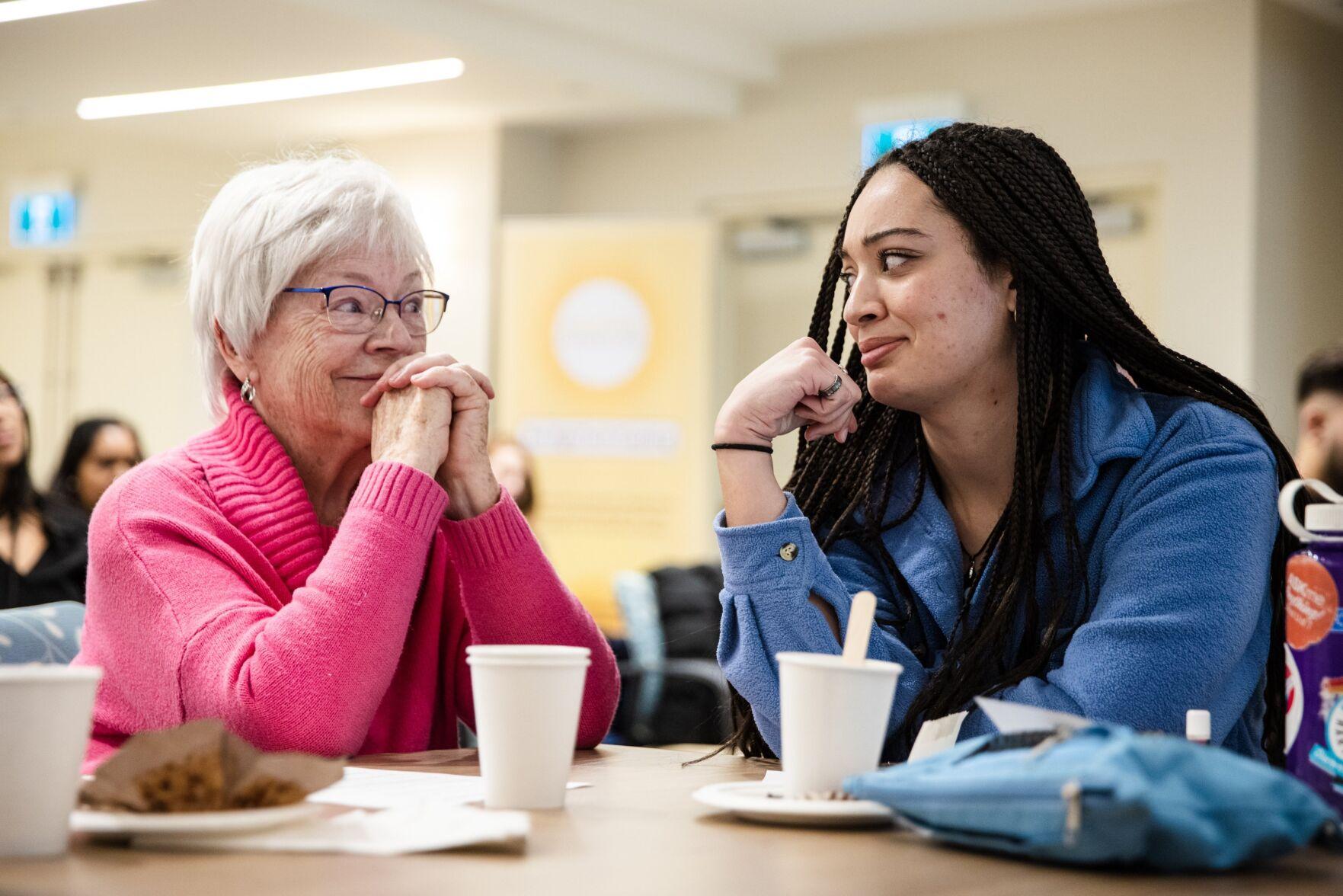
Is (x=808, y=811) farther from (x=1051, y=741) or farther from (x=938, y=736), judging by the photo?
(x=938, y=736)

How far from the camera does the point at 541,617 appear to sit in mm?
1765

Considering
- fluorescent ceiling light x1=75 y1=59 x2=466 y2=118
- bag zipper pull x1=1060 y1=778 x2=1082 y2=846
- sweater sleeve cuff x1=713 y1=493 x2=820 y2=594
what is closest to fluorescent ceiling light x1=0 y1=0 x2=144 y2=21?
fluorescent ceiling light x1=75 y1=59 x2=466 y2=118

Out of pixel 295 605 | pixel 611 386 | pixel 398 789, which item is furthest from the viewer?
pixel 611 386

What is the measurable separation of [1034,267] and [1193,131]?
505 cm

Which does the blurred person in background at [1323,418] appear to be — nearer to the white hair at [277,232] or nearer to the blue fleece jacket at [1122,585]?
the blue fleece jacket at [1122,585]

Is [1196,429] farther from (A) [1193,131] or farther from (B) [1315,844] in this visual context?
(A) [1193,131]

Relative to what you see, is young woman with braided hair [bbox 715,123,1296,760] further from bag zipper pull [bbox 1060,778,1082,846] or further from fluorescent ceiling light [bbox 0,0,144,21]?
fluorescent ceiling light [bbox 0,0,144,21]

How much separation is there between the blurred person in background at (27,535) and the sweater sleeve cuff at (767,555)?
2559 mm

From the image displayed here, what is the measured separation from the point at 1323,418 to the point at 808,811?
3.76 m

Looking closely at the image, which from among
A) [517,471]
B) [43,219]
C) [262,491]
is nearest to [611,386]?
[517,471]

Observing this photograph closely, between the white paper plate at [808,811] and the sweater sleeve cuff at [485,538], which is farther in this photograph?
the sweater sleeve cuff at [485,538]

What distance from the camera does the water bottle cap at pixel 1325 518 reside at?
109 centimetres

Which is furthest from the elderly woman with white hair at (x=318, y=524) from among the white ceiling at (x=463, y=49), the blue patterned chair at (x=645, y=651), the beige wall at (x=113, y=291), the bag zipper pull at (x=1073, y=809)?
the beige wall at (x=113, y=291)

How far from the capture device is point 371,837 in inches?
39.9
